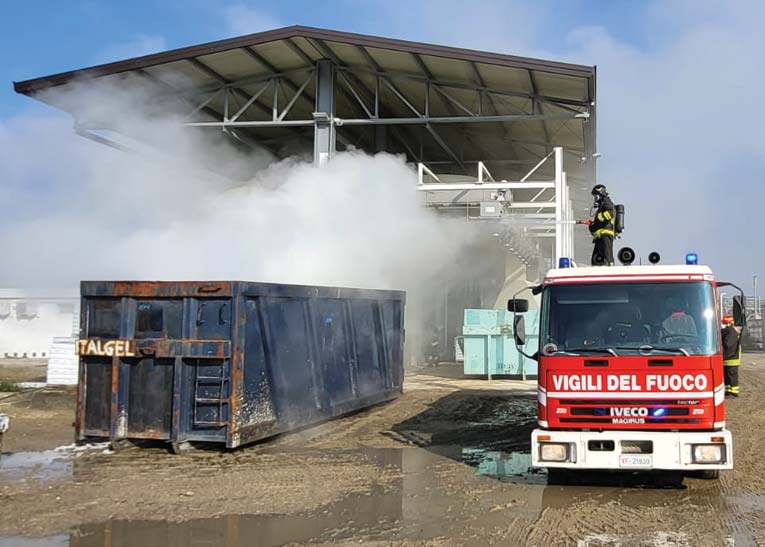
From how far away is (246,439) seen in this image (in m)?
7.82

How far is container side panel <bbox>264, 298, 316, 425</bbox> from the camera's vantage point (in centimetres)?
838

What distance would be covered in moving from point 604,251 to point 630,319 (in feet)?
6.72

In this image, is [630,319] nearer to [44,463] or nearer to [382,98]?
[44,463]

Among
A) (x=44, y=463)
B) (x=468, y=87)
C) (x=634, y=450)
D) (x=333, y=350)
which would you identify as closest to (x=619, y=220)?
(x=634, y=450)

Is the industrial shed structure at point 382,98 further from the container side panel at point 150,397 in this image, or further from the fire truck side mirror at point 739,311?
the container side panel at point 150,397

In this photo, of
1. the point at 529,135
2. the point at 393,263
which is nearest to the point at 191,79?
the point at 393,263

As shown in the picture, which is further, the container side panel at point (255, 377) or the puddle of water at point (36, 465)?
the container side panel at point (255, 377)

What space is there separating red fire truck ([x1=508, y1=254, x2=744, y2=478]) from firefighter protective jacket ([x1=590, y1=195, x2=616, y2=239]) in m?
1.81

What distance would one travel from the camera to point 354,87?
17.7m

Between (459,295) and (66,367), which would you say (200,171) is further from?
(459,295)

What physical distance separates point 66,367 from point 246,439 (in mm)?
6771

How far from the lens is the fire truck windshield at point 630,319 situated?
20.2 ft

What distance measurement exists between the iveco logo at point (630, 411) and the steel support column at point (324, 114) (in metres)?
11.0

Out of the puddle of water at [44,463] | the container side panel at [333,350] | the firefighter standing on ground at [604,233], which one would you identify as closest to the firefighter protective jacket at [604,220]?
the firefighter standing on ground at [604,233]
